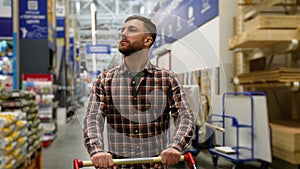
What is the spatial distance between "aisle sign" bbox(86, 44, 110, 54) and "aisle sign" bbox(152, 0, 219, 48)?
138 mm

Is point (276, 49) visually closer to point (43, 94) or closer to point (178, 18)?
point (178, 18)

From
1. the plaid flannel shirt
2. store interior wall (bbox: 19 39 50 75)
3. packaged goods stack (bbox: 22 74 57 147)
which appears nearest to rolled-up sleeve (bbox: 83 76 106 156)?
the plaid flannel shirt

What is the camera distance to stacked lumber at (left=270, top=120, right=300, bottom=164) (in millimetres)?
3613

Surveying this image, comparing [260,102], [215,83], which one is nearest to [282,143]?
[260,102]

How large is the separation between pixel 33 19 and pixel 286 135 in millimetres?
4295

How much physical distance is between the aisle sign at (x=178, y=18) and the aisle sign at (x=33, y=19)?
17.1 ft

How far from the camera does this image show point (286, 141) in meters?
3.75

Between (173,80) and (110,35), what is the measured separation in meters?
0.22

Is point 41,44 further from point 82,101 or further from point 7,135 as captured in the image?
point 82,101

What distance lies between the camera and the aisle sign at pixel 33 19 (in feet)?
19.8

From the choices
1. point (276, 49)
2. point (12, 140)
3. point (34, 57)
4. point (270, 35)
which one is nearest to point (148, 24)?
point (12, 140)

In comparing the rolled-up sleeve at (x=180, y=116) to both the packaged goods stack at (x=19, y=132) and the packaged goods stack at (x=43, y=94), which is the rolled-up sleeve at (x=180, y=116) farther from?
the packaged goods stack at (x=43, y=94)

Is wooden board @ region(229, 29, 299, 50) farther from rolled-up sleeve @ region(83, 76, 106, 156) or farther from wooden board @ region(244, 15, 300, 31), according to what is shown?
rolled-up sleeve @ region(83, 76, 106, 156)

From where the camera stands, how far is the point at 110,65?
1083 mm
